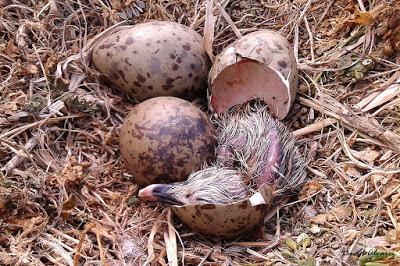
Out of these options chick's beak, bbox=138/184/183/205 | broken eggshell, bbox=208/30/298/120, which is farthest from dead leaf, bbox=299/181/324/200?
chick's beak, bbox=138/184/183/205

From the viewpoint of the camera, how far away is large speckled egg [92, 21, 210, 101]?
88.0 inches

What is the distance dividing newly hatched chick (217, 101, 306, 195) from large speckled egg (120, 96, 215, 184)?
0.09 meters

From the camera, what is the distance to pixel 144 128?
6.70ft

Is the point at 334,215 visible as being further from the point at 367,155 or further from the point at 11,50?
the point at 11,50

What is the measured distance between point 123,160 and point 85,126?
25cm

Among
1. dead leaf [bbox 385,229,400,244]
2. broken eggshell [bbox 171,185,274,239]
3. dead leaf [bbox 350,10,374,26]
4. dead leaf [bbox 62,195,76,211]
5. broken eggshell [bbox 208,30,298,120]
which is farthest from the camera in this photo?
dead leaf [bbox 350,10,374,26]

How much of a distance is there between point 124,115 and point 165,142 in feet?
1.27

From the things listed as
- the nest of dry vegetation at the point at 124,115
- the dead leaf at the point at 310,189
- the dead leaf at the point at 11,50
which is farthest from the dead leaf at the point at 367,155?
the dead leaf at the point at 11,50

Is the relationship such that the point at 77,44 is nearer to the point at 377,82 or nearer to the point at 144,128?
the point at 144,128

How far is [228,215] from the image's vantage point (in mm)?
1921

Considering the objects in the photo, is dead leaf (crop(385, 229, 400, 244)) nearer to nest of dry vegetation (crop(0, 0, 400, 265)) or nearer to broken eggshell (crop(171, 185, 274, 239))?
nest of dry vegetation (crop(0, 0, 400, 265))

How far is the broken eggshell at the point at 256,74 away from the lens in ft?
7.20

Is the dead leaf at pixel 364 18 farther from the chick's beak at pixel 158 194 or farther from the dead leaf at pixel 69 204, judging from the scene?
the dead leaf at pixel 69 204

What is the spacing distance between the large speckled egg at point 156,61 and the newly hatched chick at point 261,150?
0.61 ft
